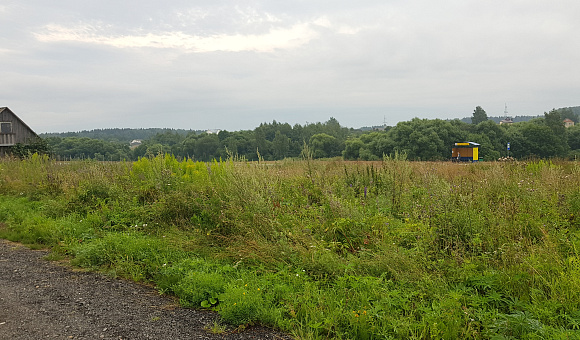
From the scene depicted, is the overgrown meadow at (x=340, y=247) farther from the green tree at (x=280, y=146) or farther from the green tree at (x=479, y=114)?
the green tree at (x=479, y=114)

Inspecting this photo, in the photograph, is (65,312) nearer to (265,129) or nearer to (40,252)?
(40,252)

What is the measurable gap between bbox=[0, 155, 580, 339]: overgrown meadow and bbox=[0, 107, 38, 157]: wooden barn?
104 feet

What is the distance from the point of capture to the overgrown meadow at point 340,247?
3586mm

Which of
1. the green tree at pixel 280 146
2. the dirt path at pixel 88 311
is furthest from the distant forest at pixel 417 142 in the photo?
the dirt path at pixel 88 311

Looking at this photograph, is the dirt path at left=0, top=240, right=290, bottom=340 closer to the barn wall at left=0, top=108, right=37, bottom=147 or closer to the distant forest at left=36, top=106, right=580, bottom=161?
the distant forest at left=36, top=106, right=580, bottom=161

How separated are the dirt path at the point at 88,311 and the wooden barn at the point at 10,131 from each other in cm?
3647

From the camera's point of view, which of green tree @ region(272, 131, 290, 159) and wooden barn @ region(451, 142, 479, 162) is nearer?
wooden barn @ region(451, 142, 479, 162)

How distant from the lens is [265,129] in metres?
97.1

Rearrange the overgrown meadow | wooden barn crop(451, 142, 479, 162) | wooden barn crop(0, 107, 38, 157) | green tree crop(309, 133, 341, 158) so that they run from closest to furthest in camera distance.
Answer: the overgrown meadow → wooden barn crop(0, 107, 38, 157) → wooden barn crop(451, 142, 479, 162) → green tree crop(309, 133, 341, 158)

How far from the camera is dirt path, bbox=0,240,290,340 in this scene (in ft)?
12.1

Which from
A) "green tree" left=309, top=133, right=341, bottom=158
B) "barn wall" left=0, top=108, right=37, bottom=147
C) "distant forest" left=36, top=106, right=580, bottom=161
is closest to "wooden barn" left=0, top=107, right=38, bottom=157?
"barn wall" left=0, top=108, right=37, bottom=147

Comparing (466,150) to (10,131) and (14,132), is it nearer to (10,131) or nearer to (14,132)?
(14,132)

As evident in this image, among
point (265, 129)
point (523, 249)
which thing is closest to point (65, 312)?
point (523, 249)

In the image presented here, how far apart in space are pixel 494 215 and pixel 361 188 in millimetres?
3207
